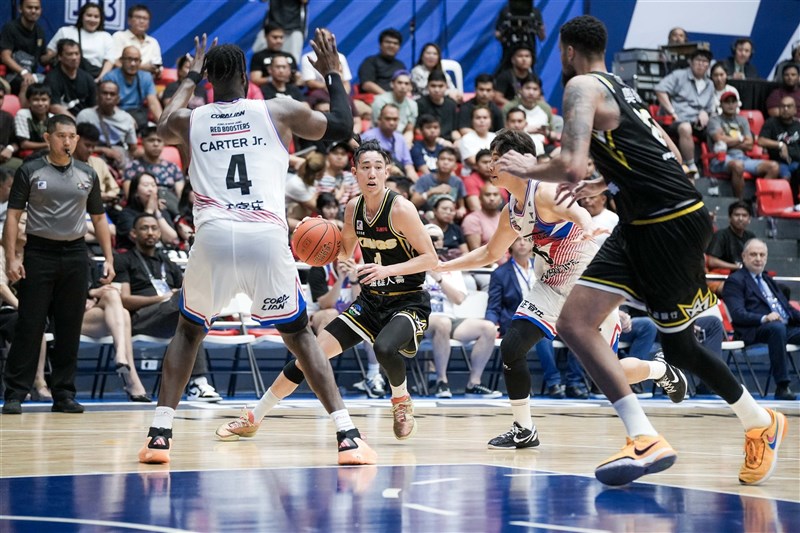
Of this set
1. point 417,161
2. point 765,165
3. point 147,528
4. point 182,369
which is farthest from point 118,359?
point 765,165

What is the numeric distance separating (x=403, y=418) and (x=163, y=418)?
5.28ft

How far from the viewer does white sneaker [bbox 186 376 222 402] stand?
394 inches

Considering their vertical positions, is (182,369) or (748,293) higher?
(748,293)

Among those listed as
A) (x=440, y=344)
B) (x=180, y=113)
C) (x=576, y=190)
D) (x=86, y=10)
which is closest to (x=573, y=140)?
(x=576, y=190)

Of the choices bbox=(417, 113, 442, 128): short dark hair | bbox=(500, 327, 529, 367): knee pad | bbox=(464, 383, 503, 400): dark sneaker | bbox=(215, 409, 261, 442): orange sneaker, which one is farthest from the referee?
bbox=(417, 113, 442, 128): short dark hair

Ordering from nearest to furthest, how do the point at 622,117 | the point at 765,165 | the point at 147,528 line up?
the point at 147,528 → the point at 622,117 → the point at 765,165

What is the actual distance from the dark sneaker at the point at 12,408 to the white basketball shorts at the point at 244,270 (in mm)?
3621

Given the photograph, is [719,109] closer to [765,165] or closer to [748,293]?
[765,165]

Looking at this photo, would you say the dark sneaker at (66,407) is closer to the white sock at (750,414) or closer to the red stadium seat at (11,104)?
the red stadium seat at (11,104)

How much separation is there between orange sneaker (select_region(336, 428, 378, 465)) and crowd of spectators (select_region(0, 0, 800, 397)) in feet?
15.4

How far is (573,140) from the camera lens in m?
4.38

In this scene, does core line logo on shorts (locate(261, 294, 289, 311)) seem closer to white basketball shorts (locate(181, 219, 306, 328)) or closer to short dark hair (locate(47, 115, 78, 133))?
white basketball shorts (locate(181, 219, 306, 328))

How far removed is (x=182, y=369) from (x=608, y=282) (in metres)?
2.13

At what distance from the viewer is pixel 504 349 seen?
247 inches
